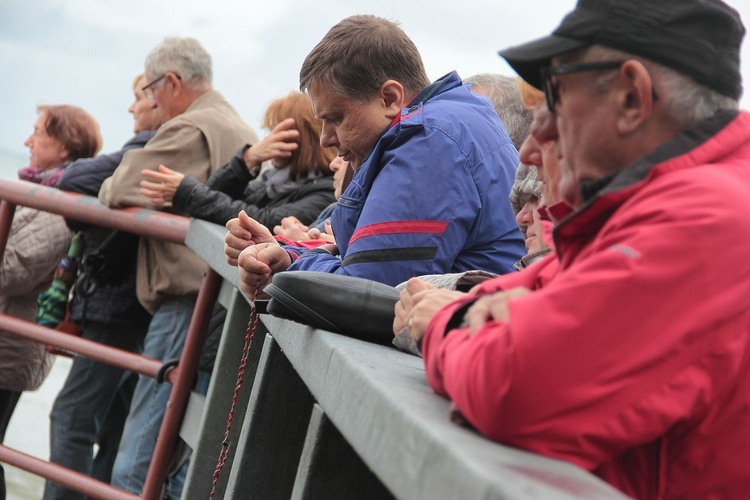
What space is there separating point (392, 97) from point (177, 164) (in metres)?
2.25

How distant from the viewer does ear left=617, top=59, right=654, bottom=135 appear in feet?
4.55

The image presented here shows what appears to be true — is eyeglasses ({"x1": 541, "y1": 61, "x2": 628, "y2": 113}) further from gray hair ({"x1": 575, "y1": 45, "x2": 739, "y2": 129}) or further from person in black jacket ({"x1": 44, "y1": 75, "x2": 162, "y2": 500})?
person in black jacket ({"x1": 44, "y1": 75, "x2": 162, "y2": 500})

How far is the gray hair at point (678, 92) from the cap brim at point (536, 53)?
0.10 feet

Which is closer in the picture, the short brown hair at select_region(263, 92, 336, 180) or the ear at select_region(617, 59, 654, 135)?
the ear at select_region(617, 59, 654, 135)

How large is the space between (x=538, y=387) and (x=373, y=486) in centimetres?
75

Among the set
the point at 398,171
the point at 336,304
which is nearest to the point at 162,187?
the point at 398,171

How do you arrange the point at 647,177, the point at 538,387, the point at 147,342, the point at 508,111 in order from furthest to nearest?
the point at 147,342 < the point at 508,111 < the point at 647,177 < the point at 538,387

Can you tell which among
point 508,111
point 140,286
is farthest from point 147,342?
point 508,111

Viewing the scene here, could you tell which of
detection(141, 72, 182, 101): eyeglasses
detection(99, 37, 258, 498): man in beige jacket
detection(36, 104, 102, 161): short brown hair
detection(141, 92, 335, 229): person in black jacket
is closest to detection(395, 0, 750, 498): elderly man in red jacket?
detection(99, 37, 258, 498): man in beige jacket

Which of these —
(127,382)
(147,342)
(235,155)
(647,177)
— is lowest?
(127,382)

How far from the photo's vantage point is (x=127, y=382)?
5.26 metres

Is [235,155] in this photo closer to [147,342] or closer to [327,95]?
[147,342]

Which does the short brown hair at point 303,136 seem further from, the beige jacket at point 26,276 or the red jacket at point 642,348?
the red jacket at point 642,348

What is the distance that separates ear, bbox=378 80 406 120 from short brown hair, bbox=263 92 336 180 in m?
1.68
